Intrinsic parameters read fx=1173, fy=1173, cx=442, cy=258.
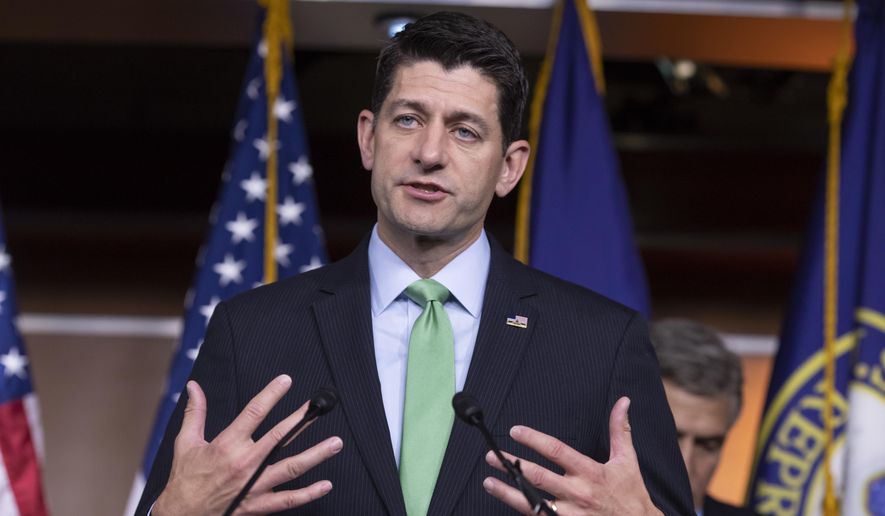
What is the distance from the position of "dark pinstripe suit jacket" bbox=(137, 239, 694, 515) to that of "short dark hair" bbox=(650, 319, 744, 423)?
819mm

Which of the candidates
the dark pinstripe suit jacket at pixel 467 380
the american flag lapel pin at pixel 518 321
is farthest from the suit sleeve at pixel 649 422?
the american flag lapel pin at pixel 518 321

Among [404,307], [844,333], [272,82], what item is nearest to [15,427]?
[272,82]

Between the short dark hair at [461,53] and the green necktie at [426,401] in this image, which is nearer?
the green necktie at [426,401]

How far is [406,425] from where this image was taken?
4.97 ft

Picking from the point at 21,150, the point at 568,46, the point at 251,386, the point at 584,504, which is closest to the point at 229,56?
the point at 21,150

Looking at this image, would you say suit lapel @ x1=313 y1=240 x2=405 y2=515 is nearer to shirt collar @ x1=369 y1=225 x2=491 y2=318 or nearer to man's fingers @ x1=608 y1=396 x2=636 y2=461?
shirt collar @ x1=369 y1=225 x2=491 y2=318

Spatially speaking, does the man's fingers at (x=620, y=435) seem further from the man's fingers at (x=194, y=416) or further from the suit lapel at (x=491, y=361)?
the man's fingers at (x=194, y=416)

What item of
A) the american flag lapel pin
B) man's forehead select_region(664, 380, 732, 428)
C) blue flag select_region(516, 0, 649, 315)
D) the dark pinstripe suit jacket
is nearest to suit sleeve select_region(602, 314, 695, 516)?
the dark pinstripe suit jacket

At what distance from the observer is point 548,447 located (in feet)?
4.43

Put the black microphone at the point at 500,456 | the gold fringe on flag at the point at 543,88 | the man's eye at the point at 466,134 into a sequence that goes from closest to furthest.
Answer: the black microphone at the point at 500,456, the man's eye at the point at 466,134, the gold fringe on flag at the point at 543,88

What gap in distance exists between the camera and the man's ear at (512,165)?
1.74 meters

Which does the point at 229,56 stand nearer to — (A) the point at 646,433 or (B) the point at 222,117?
(B) the point at 222,117

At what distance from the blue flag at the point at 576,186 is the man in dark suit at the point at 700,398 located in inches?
13.4

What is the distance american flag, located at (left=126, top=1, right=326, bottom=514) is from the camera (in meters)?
2.83
